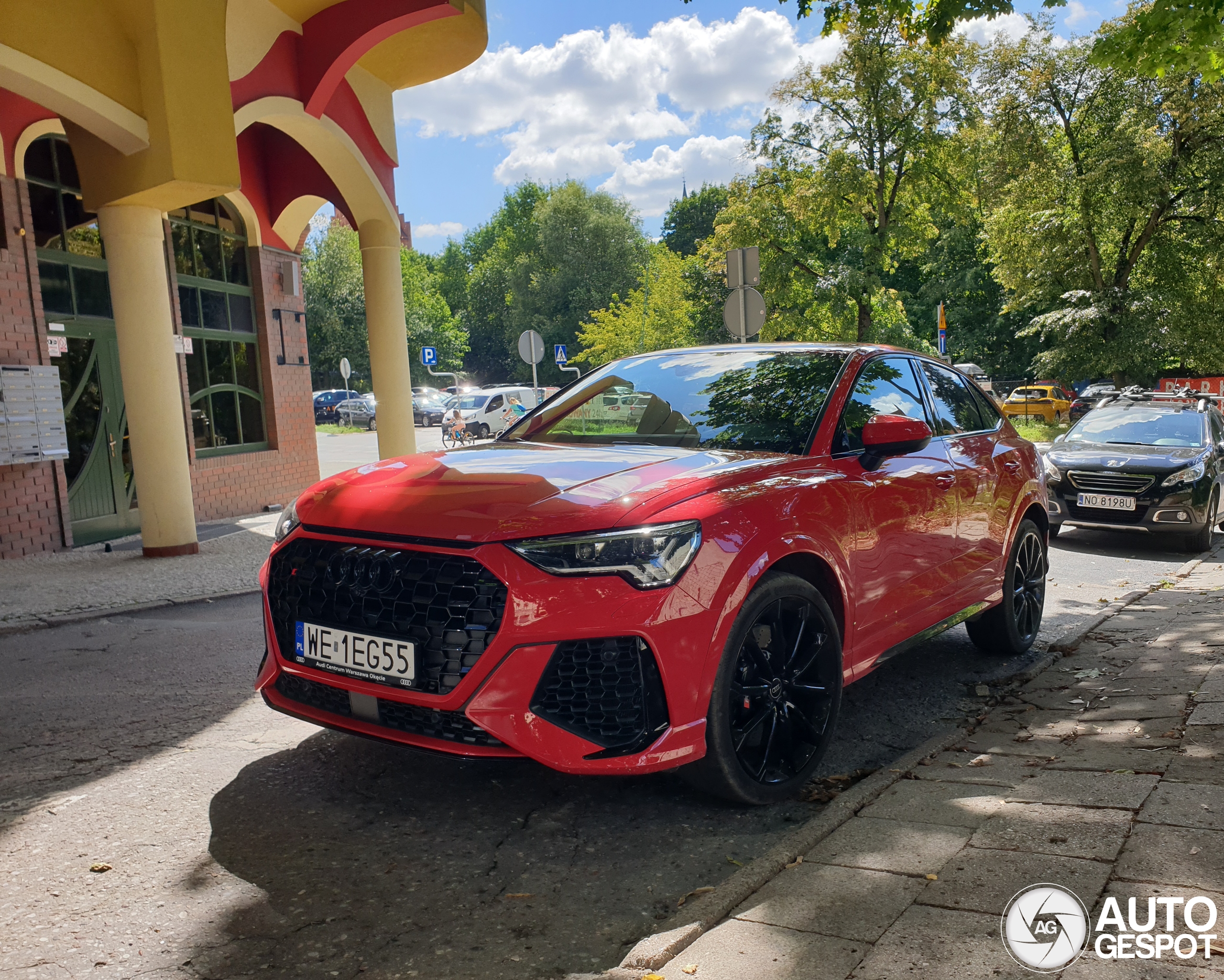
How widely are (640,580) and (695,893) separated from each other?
92 cm

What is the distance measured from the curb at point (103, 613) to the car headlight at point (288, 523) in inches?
160

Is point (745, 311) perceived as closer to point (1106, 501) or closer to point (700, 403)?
point (1106, 501)

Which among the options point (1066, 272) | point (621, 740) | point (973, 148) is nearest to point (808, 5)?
point (621, 740)

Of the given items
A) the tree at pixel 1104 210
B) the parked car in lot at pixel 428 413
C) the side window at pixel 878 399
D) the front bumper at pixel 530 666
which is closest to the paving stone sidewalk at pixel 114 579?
the front bumper at pixel 530 666

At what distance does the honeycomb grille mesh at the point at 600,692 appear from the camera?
2.93 metres

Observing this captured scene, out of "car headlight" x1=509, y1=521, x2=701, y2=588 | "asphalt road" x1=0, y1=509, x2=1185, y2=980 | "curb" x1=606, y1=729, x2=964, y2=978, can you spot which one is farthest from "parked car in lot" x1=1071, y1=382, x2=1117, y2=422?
"car headlight" x1=509, y1=521, x2=701, y2=588

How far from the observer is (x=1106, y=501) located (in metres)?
9.86

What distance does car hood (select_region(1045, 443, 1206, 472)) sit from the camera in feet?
32.1

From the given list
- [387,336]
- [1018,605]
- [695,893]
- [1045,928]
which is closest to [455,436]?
[387,336]

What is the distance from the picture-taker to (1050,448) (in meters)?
10.9

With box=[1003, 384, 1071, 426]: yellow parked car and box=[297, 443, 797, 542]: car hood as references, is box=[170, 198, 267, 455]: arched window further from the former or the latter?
box=[1003, 384, 1071, 426]: yellow parked car

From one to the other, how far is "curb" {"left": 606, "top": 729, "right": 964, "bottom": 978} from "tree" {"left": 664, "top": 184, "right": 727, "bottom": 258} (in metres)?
67.6

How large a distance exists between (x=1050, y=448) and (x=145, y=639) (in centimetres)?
930

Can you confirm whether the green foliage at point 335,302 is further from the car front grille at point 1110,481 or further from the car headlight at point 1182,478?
the car headlight at point 1182,478
